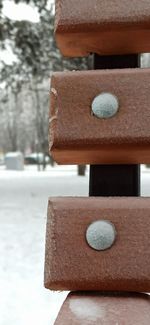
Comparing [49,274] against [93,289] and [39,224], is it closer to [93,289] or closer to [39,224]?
[93,289]

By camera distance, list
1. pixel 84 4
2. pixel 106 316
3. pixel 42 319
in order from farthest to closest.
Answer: pixel 42 319 < pixel 84 4 < pixel 106 316

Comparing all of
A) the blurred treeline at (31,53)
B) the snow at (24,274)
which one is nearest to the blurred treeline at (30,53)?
the blurred treeline at (31,53)

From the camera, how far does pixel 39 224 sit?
258 inches

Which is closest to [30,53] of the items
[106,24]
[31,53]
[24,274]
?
[31,53]

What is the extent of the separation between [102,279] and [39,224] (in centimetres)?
539

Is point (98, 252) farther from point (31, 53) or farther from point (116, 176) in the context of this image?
point (31, 53)

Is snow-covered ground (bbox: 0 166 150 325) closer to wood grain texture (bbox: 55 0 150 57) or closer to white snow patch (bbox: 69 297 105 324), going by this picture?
white snow patch (bbox: 69 297 105 324)

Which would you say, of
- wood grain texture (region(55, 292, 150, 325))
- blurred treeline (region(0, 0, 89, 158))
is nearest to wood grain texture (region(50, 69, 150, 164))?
wood grain texture (region(55, 292, 150, 325))

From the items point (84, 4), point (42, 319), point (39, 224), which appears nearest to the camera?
point (84, 4)

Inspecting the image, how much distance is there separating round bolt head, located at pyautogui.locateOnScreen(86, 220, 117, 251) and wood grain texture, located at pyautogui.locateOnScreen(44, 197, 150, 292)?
0.01 meters

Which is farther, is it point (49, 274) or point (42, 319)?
point (42, 319)

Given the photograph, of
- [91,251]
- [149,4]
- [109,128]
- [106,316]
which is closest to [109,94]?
[109,128]

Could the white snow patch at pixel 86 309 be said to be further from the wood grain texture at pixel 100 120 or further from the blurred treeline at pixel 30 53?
the blurred treeline at pixel 30 53

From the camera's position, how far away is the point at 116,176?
4.42 ft
